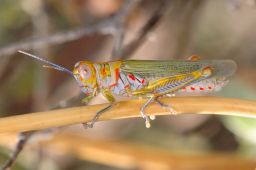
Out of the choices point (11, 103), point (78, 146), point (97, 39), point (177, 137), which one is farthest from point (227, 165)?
point (11, 103)

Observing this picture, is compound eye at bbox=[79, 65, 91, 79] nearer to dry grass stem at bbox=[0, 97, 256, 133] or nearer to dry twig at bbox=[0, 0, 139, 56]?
dry grass stem at bbox=[0, 97, 256, 133]

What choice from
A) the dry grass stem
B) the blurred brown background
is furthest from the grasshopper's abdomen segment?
the blurred brown background

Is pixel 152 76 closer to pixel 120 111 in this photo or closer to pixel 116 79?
pixel 116 79

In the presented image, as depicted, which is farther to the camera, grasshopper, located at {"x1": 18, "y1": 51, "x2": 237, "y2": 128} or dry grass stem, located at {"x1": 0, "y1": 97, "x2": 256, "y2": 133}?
grasshopper, located at {"x1": 18, "y1": 51, "x2": 237, "y2": 128}

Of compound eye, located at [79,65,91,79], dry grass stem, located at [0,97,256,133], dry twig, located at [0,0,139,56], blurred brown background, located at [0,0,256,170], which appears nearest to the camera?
dry grass stem, located at [0,97,256,133]

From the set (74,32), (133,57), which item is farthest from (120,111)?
(133,57)

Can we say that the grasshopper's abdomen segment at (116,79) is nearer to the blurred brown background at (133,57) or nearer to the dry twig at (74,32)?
the dry twig at (74,32)

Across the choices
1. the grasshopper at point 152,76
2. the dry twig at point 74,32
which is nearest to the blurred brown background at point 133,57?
the dry twig at point 74,32

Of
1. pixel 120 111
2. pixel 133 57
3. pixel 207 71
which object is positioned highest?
pixel 133 57
